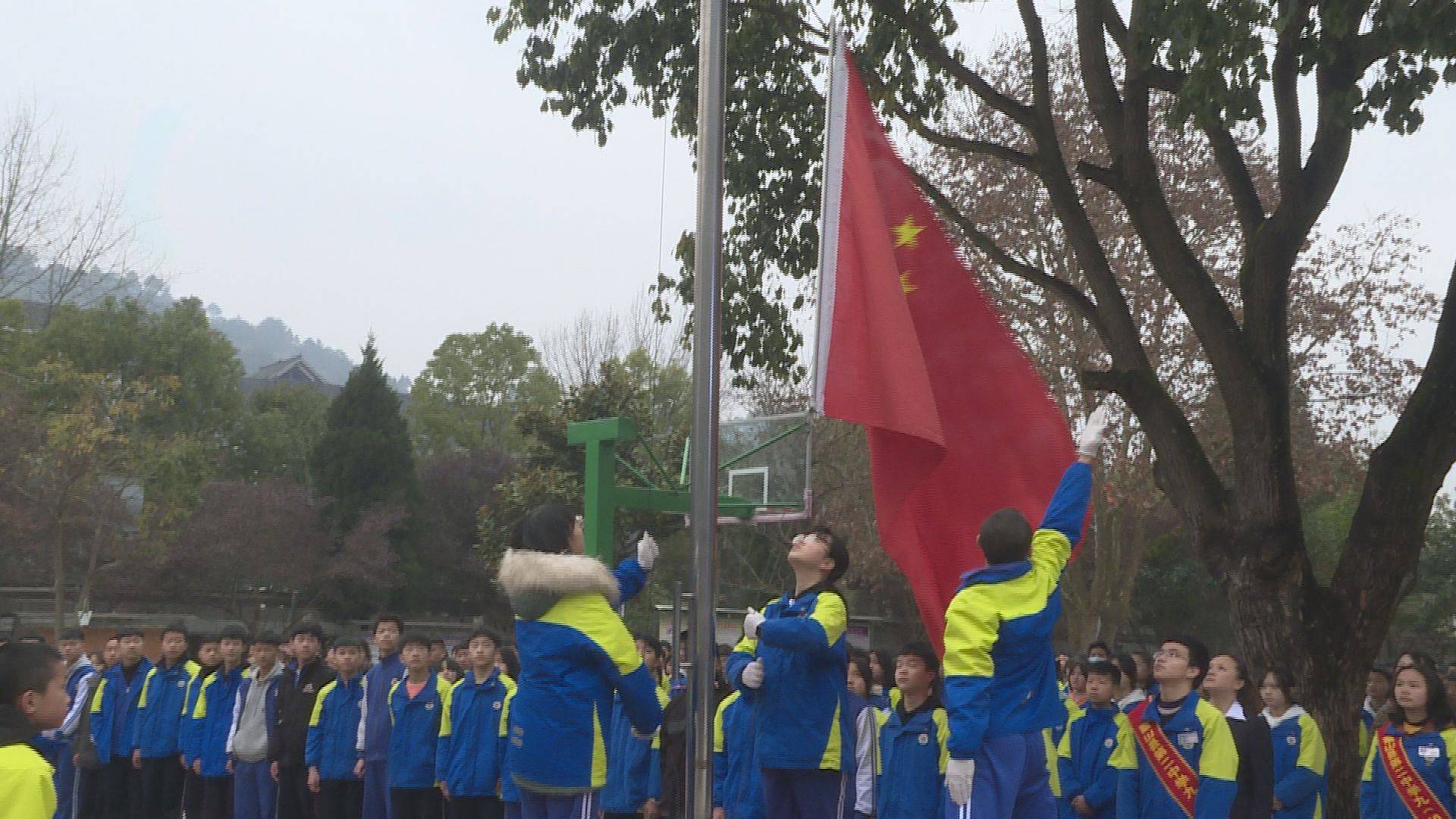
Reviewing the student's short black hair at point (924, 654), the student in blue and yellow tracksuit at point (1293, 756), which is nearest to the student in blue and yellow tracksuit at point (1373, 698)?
the student in blue and yellow tracksuit at point (1293, 756)

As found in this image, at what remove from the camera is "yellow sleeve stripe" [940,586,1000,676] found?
5938 mm

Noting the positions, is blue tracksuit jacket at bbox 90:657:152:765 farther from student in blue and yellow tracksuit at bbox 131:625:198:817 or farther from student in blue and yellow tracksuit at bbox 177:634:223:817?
student in blue and yellow tracksuit at bbox 177:634:223:817

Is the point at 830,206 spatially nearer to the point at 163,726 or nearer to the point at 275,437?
the point at 163,726

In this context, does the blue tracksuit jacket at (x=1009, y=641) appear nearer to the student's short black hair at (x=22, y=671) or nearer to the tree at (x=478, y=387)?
the student's short black hair at (x=22, y=671)

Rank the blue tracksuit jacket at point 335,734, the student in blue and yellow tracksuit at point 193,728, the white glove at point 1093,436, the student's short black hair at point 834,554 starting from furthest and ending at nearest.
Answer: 1. the student in blue and yellow tracksuit at point 193,728
2. the blue tracksuit jacket at point 335,734
3. the student's short black hair at point 834,554
4. the white glove at point 1093,436

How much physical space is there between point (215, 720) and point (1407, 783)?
8.77 metres

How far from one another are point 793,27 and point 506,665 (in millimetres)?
6027

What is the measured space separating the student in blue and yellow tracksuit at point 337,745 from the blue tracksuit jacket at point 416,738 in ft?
1.48

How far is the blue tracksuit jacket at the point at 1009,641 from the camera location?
5902 mm

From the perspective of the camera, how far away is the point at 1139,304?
2144 centimetres

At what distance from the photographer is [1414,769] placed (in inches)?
325

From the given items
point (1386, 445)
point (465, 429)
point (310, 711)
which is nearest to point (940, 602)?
point (1386, 445)

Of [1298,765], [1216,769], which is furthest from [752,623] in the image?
[1298,765]

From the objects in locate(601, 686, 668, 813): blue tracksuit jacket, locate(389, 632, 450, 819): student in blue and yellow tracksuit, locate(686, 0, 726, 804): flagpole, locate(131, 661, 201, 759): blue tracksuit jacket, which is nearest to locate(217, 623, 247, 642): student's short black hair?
locate(131, 661, 201, 759): blue tracksuit jacket
